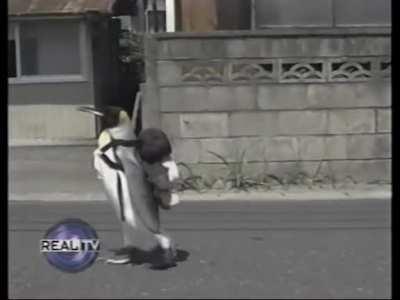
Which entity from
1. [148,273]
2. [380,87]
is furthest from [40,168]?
[148,273]

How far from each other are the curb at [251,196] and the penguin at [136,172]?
353cm

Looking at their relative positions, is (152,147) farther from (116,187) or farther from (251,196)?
(251,196)

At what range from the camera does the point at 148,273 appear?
6035 mm

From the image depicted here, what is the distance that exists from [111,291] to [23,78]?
11.2m

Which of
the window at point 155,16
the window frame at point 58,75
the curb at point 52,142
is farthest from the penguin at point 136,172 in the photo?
the window at point 155,16

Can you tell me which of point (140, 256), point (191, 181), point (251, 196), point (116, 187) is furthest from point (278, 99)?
point (116, 187)

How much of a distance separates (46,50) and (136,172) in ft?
36.5

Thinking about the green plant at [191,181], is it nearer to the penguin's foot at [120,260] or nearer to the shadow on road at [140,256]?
the penguin's foot at [120,260]

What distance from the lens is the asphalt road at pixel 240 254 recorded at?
224 inches

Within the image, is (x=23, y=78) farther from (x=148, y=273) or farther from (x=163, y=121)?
(x=148, y=273)

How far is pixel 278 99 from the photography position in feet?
33.1

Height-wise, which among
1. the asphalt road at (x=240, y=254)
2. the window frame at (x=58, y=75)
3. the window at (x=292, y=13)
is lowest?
the asphalt road at (x=240, y=254)

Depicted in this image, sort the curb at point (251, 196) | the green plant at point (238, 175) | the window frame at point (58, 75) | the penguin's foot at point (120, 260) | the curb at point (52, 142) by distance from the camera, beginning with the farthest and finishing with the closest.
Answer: the window frame at point (58, 75)
the curb at point (52, 142)
the green plant at point (238, 175)
the curb at point (251, 196)
the penguin's foot at point (120, 260)

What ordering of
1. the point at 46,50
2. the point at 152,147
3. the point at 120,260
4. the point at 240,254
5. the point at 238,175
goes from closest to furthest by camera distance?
the point at 152,147, the point at 120,260, the point at 240,254, the point at 238,175, the point at 46,50
